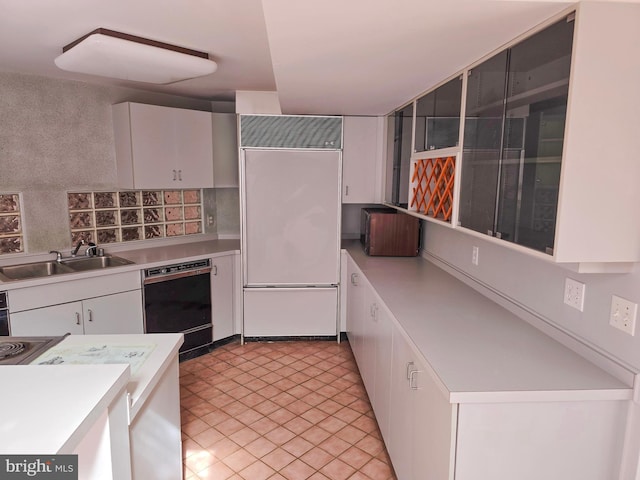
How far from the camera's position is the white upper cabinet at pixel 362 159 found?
3834 mm

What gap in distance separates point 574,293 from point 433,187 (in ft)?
3.37

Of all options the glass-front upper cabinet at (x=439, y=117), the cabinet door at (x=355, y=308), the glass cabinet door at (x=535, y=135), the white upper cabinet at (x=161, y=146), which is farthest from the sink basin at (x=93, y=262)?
the glass cabinet door at (x=535, y=135)

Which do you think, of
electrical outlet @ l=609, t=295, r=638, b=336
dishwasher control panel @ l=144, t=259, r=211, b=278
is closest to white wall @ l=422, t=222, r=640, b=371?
electrical outlet @ l=609, t=295, r=638, b=336

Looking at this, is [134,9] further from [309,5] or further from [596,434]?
[596,434]

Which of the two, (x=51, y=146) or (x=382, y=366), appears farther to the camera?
(x=51, y=146)

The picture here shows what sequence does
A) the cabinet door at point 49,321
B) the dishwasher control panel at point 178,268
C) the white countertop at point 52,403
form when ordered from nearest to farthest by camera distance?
1. the white countertop at point 52,403
2. the cabinet door at point 49,321
3. the dishwasher control panel at point 178,268

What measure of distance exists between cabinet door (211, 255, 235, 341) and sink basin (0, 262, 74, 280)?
1.11 metres

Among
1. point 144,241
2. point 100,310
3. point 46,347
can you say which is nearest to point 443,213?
point 46,347

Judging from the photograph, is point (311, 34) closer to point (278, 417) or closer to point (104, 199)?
point (278, 417)

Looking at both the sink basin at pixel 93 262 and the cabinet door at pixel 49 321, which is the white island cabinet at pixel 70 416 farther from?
the sink basin at pixel 93 262

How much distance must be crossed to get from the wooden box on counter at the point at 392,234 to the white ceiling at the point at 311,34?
2.94 ft

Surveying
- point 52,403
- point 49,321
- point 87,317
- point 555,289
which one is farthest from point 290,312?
point 52,403

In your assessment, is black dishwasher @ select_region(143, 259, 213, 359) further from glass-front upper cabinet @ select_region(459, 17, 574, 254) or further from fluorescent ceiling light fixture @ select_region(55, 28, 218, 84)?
glass-front upper cabinet @ select_region(459, 17, 574, 254)

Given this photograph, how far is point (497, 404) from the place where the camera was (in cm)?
144
